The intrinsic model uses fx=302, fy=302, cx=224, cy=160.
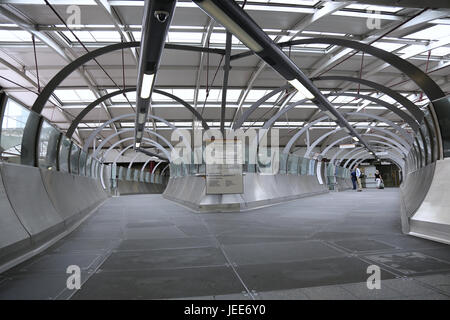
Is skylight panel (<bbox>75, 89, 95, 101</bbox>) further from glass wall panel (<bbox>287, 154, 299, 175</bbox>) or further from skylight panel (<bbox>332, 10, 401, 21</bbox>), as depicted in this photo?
skylight panel (<bbox>332, 10, 401, 21</bbox>)

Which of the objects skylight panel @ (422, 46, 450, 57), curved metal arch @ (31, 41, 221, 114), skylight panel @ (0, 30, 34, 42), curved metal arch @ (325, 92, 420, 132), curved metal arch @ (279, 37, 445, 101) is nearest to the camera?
curved metal arch @ (279, 37, 445, 101)

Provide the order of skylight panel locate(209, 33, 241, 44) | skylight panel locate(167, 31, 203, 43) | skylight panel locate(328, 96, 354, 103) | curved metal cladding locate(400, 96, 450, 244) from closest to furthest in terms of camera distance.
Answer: curved metal cladding locate(400, 96, 450, 244)
skylight panel locate(209, 33, 241, 44)
skylight panel locate(167, 31, 203, 43)
skylight panel locate(328, 96, 354, 103)

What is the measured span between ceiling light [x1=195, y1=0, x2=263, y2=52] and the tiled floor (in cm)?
368

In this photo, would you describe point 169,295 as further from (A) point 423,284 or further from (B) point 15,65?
(B) point 15,65

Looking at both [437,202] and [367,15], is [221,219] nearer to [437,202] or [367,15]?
[437,202]

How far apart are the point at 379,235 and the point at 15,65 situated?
85.6 feet

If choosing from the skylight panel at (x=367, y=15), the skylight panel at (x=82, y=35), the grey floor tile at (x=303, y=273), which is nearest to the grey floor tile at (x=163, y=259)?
the grey floor tile at (x=303, y=273)

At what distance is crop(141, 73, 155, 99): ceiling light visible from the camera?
838 centimetres

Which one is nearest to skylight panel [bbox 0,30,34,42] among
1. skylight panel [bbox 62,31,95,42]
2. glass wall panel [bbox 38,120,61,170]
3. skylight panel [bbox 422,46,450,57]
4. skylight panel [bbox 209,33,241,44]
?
skylight panel [bbox 62,31,95,42]

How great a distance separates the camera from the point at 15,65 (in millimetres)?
22094

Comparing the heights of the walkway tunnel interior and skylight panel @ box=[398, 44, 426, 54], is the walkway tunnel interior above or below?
below

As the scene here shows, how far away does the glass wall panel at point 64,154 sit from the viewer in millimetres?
7588

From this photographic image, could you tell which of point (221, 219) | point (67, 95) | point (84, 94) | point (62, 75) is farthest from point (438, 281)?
point (67, 95)

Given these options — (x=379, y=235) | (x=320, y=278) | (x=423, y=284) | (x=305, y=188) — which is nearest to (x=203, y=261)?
(x=320, y=278)
